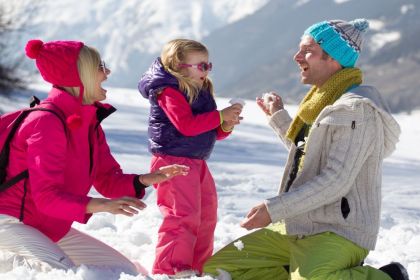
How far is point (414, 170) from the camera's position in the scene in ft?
37.0

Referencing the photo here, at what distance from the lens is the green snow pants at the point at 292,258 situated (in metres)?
3.53

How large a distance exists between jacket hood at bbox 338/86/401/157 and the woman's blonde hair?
3.72 ft

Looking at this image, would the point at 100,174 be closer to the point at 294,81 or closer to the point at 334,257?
the point at 334,257

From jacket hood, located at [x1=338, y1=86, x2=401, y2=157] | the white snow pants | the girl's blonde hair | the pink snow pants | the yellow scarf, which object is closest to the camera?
the white snow pants

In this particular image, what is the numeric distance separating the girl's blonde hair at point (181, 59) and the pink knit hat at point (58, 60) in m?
0.75

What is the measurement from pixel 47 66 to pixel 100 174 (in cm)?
69

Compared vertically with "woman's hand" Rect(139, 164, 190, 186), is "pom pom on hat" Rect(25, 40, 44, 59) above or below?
above

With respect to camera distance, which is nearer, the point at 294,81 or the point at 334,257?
the point at 334,257

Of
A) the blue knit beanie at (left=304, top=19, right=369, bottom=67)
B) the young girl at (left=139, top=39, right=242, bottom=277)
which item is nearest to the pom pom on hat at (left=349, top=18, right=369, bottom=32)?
the blue knit beanie at (left=304, top=19, right=369, bottom=67)

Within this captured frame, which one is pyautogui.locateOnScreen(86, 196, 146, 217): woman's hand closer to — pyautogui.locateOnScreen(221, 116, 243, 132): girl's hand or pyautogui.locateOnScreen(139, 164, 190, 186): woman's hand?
pyautogui.locateOnScreen(139, 164, 190, 186): woman's hand

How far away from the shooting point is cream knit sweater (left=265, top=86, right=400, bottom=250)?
11.7 ft

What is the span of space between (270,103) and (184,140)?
51 centimetres

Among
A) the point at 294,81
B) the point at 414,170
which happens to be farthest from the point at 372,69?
the point at 414,170

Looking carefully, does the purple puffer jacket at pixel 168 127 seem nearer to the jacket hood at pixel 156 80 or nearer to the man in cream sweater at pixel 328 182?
the jacket hood at pixel 156 80
